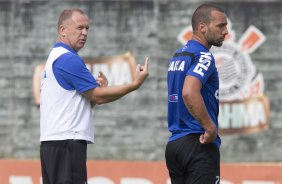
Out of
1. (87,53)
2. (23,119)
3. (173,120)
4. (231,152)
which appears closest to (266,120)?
(231,152)

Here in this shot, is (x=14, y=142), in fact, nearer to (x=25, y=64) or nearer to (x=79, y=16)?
(x=25, y=64)

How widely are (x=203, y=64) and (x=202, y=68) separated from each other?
0.03 m

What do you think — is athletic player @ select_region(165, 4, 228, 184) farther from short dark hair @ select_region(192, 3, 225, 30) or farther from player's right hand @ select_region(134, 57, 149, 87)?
player's right hand @ select_region(134, 57, 149, 87)

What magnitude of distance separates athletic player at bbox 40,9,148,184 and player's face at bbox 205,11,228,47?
0.45m

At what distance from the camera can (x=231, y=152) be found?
8891 mm

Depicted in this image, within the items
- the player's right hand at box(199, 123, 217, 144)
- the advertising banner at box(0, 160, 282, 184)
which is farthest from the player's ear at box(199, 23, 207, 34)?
the advertising banner at box(0, 160, 282, 184)

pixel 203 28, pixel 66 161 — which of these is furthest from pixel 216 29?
pixel 66 161

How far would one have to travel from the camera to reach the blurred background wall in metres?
8.87

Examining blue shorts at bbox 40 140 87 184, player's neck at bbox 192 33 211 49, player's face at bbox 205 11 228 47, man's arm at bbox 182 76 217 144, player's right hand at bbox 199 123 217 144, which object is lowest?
blue shorts at bbox 40 140 87 184

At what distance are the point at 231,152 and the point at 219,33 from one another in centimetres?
411

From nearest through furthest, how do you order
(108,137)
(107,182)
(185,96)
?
(185,96), (107,182), (108,137)

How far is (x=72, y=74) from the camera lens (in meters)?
4.88

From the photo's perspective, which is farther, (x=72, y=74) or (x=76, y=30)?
(x=76, y=30)

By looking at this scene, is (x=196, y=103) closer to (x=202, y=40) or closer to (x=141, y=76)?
(x=141, y=76)
